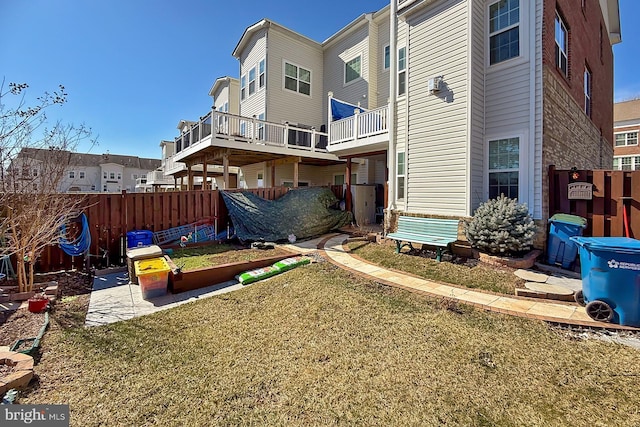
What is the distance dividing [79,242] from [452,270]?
8.76m

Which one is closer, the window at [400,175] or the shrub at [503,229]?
the shrub at [503,229]

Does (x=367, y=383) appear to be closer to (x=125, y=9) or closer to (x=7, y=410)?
(x=7, y=410)

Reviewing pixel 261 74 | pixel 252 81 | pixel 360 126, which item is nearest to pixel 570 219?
pixel 360 126

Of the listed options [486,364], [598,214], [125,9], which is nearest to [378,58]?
[125,9]

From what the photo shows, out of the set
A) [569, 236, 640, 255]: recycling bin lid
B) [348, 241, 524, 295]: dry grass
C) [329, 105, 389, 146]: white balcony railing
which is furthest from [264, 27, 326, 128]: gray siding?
[569, 236, 640, 255]: recycling bin lid

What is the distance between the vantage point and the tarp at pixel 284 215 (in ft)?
31.0

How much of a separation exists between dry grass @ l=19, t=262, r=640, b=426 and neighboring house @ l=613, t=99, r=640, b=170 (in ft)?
121

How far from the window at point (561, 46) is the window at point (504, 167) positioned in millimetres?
2961

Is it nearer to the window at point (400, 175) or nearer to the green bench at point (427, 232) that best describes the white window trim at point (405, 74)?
the window at point (400, 175)

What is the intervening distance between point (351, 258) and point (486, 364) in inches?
174

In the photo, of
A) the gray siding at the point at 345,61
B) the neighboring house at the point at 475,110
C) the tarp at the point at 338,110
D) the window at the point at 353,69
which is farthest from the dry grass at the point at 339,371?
the window at the point at 353,69

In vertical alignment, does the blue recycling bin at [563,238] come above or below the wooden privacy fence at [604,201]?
below

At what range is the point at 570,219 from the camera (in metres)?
5.92

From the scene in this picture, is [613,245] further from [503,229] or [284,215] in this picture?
[284,215]
